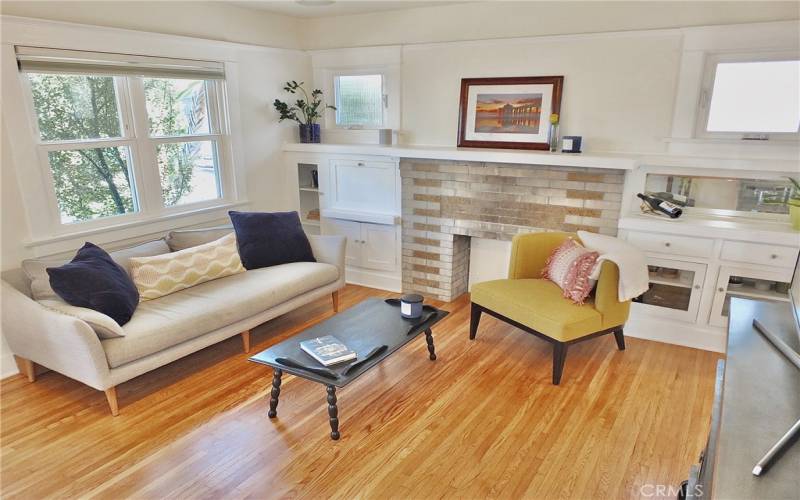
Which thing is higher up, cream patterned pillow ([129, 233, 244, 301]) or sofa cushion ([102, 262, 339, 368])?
cream patterned pillow ([129, 233, 244, 301])

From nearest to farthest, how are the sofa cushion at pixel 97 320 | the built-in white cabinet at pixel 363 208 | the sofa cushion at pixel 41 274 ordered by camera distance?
the sofa cushion at pixel 97 320, the sofa cushion at pixel 41 274, the built-in white cabinet at pixel 363 208

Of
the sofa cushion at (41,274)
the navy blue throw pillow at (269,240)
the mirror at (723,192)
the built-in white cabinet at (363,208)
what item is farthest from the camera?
the built-in white cabinet at (363,208)

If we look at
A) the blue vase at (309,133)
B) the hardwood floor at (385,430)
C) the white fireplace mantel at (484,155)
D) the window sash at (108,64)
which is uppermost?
the window sash at (108,64)

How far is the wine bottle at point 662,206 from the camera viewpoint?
333 cm

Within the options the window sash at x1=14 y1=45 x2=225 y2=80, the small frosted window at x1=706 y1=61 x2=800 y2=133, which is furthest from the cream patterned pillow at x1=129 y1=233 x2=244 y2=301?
the small frosted window at x1=706 y1=61 x2=800 y2=133

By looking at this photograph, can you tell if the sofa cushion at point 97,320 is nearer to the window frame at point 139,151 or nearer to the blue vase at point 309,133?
the window frame at point 139,151

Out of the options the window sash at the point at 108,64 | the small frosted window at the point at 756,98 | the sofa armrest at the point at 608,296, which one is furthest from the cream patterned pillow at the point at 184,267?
the small frosted window at the point at 756,98

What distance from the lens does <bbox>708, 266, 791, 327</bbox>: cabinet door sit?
3105 mm

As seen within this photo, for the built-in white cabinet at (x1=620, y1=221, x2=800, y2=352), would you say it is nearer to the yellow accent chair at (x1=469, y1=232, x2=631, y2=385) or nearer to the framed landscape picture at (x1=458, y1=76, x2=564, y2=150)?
the yellow accent chair at (x1=469, y1=232, x2=631, y2=385)

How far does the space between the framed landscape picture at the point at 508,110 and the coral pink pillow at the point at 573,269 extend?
3.03 feet

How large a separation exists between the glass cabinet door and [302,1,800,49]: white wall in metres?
1.59

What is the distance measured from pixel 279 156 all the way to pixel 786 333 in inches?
162

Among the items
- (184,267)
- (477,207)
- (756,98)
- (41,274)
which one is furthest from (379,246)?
(756,98)

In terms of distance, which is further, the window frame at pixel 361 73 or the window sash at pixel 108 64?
the window frame at pixel 361 73
